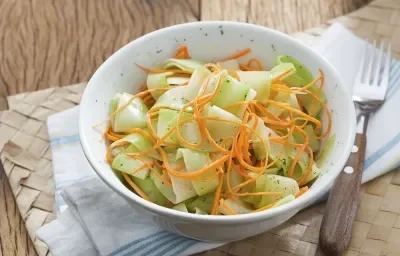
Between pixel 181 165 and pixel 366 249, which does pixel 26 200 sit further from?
pixel 366 249

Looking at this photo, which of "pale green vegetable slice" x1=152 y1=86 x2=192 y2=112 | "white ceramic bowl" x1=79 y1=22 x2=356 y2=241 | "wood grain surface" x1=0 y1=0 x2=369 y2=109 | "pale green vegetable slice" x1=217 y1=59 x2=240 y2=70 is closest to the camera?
"white ceramic bowl" x1=79 y1=22 x2=356 y2=241

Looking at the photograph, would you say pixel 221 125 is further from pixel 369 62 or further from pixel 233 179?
pixel 369 62

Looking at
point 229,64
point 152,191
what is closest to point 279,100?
point 229,64

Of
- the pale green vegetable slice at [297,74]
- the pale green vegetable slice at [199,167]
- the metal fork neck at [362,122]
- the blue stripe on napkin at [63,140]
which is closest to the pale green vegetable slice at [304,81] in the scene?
the pale green vegetable slice at [297,74]

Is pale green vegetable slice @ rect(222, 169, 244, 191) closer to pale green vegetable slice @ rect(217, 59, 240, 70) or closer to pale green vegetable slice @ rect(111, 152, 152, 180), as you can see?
pale green vegetable slice @ rect(111, 152, 152, 180)

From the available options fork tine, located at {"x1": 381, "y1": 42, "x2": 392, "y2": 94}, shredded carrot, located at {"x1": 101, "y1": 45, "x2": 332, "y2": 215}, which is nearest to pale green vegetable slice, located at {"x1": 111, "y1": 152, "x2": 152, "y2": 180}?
shredded carrot, located at {"x1": 101, "y1": 45, "x2": 332, "y2": 215}

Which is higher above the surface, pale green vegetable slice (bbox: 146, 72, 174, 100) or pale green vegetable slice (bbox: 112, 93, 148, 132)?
pale green vegetable slice (bbox: 146, 72, 174, 100)

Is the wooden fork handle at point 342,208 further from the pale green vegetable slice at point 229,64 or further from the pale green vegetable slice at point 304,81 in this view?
the pale green vegetable slice at point 229,64
